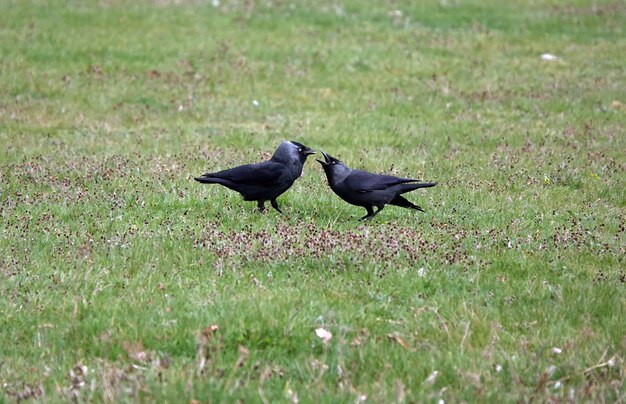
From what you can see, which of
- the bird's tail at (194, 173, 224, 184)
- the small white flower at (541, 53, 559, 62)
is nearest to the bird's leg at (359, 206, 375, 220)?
the bird's tail at (194, 173, 224, 184)

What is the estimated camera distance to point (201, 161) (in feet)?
42.4

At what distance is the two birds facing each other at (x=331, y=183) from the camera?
10039mm

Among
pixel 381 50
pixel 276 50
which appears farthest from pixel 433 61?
pixel 276 50

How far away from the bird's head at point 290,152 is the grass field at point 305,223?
61 cm

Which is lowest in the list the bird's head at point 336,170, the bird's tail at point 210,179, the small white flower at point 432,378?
the bird's tail at point 210,179

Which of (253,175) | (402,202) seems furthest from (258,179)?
(402,202)

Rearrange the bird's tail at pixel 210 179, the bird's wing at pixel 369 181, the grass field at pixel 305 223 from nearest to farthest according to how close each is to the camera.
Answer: the grass field at pixel 305 223 < the bird's wing at pixel 369 181 < the bird's tail at pixel 210 179

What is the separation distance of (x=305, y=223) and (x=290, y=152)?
1.32 meters

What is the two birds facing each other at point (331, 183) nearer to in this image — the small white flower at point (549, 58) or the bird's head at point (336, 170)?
the bird's head at point (336, 170)

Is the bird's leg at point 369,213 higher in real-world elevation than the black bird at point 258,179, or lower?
lower

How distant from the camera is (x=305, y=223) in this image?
31.9ft

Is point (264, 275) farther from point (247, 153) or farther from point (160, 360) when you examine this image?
point (247, 153)

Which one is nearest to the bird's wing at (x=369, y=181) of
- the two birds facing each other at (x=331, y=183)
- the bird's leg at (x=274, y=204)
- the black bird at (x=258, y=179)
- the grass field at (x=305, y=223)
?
the two birds facing each other at (x=331, y=183)

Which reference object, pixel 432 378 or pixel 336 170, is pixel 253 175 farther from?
pixel 432 378
